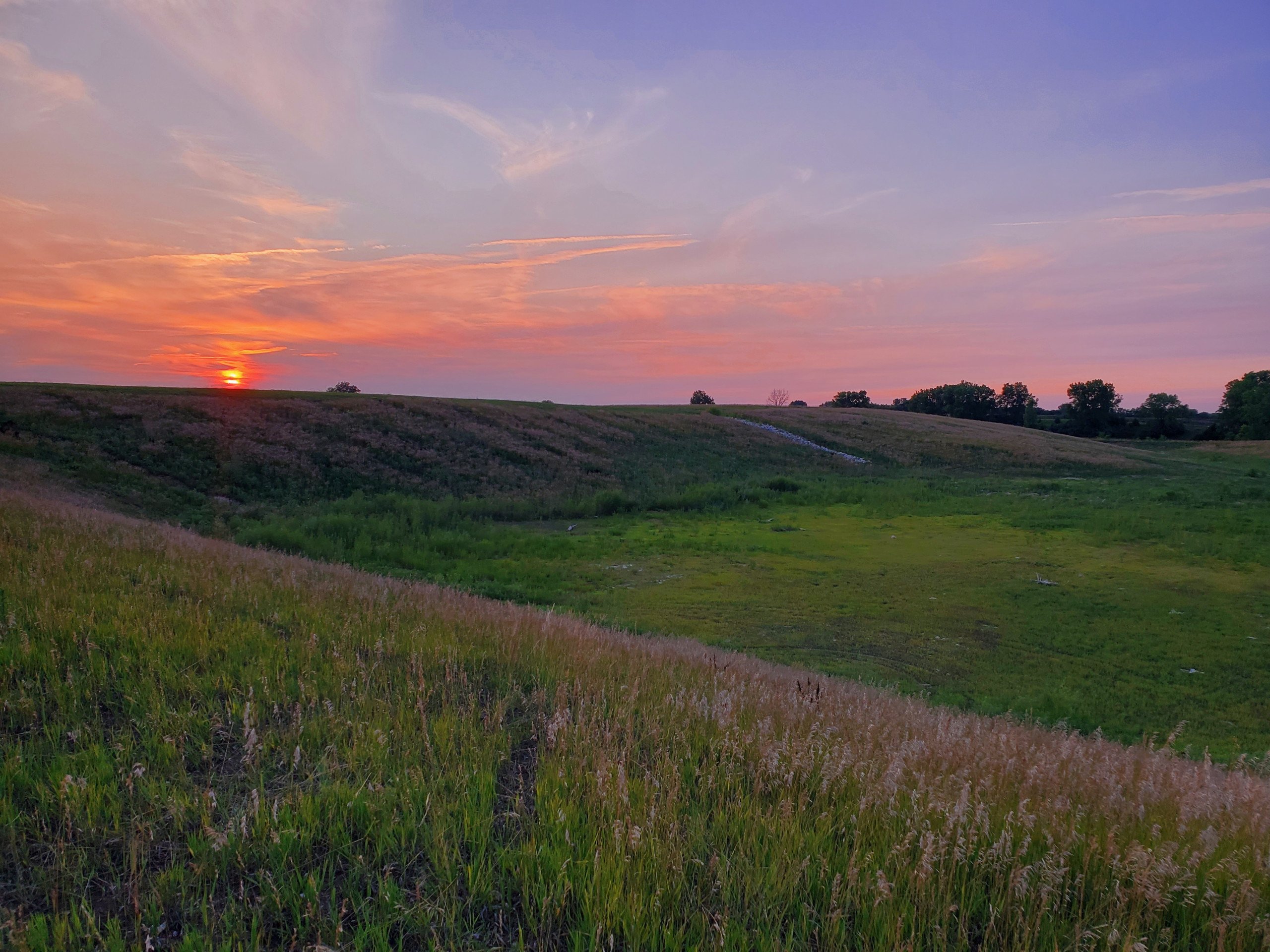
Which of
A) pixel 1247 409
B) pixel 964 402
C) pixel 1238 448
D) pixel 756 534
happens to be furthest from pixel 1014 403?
pixel 756 534

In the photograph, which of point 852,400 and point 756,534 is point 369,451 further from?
point 852,400

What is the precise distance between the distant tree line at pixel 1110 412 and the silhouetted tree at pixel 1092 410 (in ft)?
0.26

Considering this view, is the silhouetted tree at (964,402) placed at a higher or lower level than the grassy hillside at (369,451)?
higher

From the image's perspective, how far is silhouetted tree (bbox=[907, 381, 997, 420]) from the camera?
127 m

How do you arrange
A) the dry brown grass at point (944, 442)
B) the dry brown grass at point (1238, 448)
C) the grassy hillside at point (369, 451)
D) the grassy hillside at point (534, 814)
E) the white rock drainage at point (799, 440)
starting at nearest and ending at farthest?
the grassy hillside at point (534, 814) → the grassy hillside at point (369, 451) → the white rock drainage at point (799, 440) → the dry brown grass at point (944, 442) → the dry brown grass at point (1238, 448)

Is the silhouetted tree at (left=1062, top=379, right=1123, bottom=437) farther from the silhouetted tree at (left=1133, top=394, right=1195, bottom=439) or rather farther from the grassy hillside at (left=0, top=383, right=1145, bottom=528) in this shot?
the grassy hillside at (left=0, top=383, right=1145, bottom=528)

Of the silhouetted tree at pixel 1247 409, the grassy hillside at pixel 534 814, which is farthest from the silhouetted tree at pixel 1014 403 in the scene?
the grassy hillside at pixel 534 814

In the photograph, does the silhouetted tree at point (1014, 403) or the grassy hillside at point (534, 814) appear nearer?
the grassy hillside at point (534, 814)

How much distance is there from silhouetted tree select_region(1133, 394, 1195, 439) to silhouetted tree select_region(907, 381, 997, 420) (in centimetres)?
2165

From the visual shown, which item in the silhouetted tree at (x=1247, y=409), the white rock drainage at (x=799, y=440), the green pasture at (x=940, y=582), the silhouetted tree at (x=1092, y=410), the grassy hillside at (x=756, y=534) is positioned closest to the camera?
the green pasture at (x=940, y=582)

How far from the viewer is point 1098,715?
35.6 feet

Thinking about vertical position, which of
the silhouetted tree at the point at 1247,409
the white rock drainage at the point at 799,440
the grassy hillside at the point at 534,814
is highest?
the silhouetted tree at the point at 1247,409

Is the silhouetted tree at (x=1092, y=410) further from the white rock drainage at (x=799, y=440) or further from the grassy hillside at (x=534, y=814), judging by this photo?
the grassy hillside at (x=534, y=814)

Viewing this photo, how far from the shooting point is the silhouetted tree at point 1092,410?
11131 centimetres
